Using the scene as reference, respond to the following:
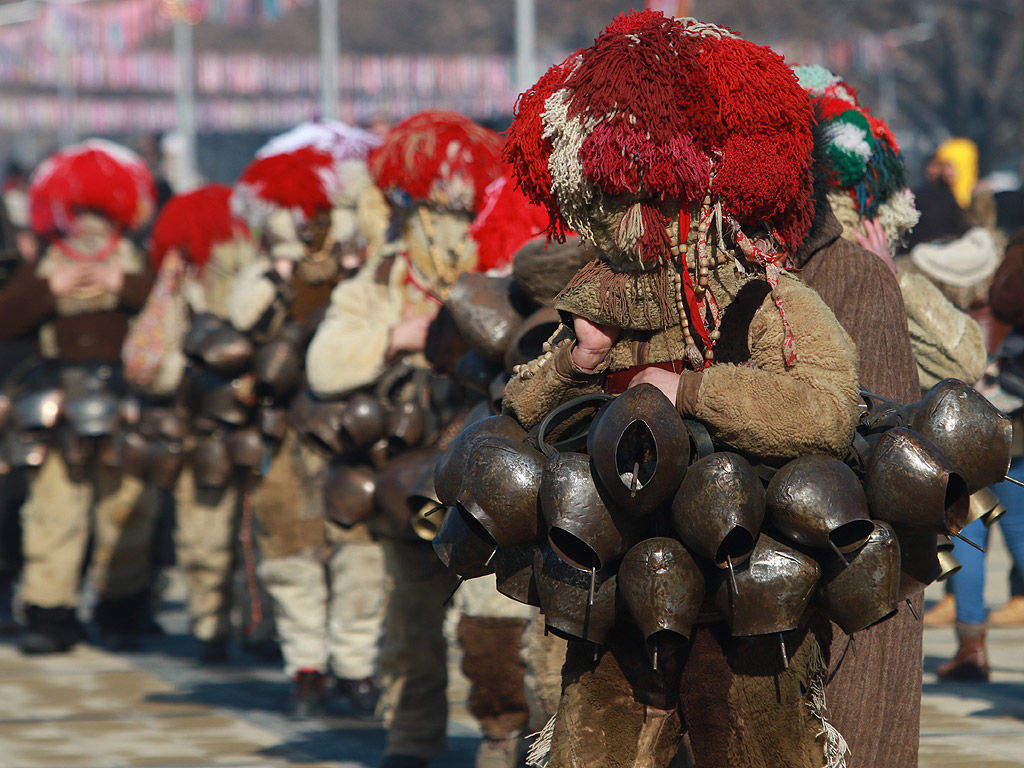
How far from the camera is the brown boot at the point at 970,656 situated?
6719 millimetres

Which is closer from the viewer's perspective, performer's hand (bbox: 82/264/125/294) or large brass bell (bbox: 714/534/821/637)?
large brass bell (bbox: 714/534/821/637)

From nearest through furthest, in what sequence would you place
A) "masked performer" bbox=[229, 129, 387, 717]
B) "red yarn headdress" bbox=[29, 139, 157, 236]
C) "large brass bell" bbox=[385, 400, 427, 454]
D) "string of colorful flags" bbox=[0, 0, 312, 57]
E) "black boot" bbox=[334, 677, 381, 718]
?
1. "large brass bell" bbox=[385, 400, 427, 454]
2. "masked performer" bbox=[229, 129, 387, 717]
3. "black boot" bbox=[334, 677, 381, 718]
4. "red yarn headdress" bbox=[29, 139, 157, 236]
5. "string of colorful flags" bbox=[0, 0, 312, 57]

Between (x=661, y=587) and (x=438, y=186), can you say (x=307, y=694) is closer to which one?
(x=438, y=186)

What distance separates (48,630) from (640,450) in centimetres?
578

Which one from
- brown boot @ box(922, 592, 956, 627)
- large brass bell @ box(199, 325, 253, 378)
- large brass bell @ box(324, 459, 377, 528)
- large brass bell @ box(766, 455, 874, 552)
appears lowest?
brown boot @ box(922, 592, 956, 627)

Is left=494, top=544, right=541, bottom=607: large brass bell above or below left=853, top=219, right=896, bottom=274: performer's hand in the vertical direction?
below

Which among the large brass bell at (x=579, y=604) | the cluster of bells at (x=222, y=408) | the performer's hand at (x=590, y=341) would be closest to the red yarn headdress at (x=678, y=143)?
the performer's hand at (x=590, y=341)

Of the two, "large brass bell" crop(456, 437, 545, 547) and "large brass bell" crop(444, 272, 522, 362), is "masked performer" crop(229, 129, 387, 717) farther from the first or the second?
"large brass bell" crop(456, 437, 545, 547)

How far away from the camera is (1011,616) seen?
789 centimetres

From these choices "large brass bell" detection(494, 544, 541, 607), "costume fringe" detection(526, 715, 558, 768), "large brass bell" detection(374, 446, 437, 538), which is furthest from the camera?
"large brass bell" detection(374, 446, 437, 538)

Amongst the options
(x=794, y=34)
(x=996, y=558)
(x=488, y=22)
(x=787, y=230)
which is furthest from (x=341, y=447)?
(x=488, y=22)

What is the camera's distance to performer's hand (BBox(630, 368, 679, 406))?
3.27 metres

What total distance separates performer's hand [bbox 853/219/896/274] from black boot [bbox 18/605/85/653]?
5177 mm

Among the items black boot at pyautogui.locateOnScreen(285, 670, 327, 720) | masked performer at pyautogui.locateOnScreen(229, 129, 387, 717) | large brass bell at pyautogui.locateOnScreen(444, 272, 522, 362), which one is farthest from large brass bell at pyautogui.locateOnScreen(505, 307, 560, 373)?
black boot at pyautogui.locateOnScreen(285, 670, 327, 720)
